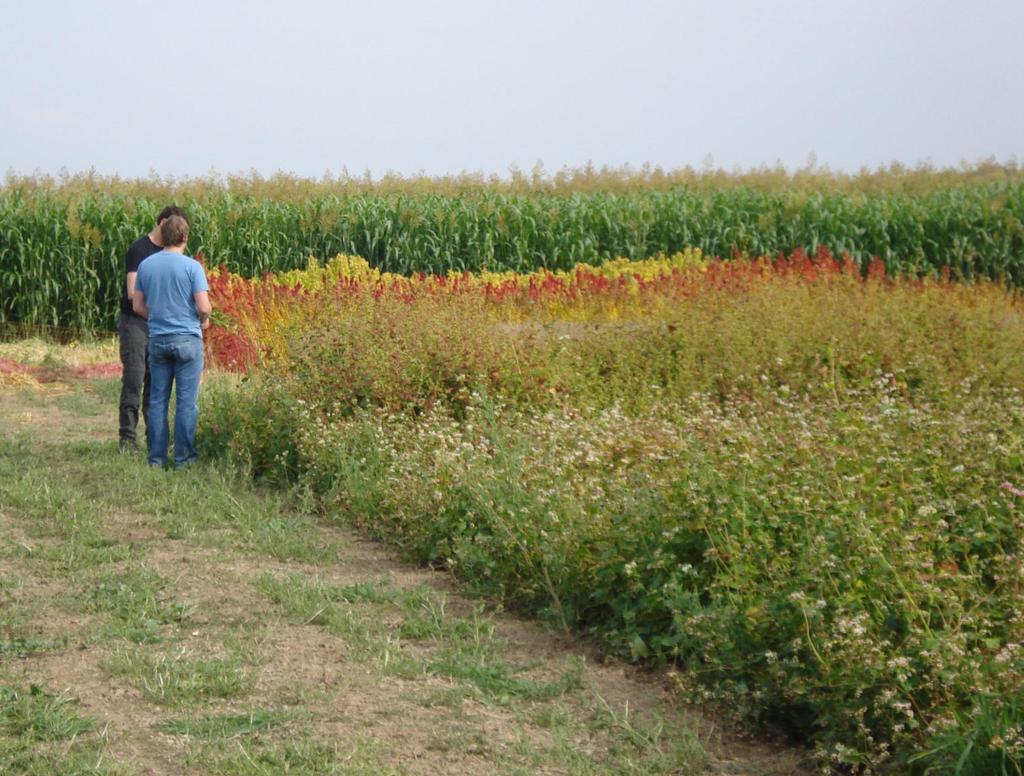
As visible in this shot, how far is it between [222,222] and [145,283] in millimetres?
12931

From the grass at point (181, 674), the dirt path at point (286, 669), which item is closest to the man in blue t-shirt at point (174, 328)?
the dirt path at point (286, 669)

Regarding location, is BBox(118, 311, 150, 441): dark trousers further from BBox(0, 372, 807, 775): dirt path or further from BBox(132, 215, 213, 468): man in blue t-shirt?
BBox(0, 372, 807, 775): dirt path

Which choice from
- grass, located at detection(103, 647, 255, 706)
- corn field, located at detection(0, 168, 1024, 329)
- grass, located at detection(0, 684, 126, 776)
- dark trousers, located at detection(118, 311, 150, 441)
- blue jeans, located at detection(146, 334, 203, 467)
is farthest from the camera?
corn field, located at detection(0, 168, 1024, 329)

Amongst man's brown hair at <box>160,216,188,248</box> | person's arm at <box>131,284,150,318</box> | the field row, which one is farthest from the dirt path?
man's brown hair at <box>160,216,188,248</box>

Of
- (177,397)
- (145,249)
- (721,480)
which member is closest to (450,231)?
(145,249)

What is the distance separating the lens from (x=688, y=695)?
5.00 metres

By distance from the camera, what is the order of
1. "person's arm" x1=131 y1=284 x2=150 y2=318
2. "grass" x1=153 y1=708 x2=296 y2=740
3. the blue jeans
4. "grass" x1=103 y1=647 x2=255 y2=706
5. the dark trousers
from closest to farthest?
"grass" x1=153 y1=708 x2=296 y2=740, "grass" x1=103 y1=647 x2=255 y2=706, the blue jeans, "person's arm" x1=131 y1=284 x2=150 y2=318, the dark trousers

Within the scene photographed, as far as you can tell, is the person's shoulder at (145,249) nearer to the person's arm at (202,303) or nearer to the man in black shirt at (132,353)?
the man in black shirt at (132,353)

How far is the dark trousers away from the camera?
406 inches

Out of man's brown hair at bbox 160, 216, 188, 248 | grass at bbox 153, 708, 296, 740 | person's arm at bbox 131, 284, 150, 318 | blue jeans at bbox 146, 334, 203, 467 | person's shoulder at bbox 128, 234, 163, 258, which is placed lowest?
grass at bbox 153, 708, 296, 740

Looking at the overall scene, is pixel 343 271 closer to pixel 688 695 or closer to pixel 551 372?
pixel 551 372

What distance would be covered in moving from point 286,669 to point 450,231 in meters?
17.7

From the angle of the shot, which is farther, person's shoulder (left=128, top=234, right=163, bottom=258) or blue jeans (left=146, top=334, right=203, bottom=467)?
person's shoulder (left=128, top=234, right=163, bottom=258)

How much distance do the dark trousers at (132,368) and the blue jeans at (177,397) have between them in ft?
1.57
